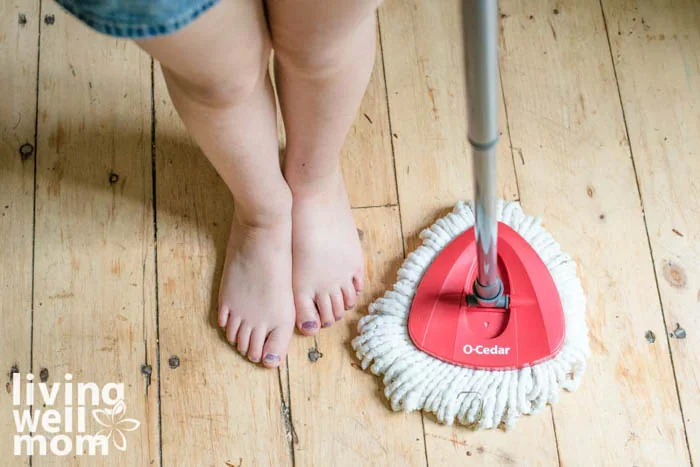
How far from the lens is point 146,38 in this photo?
0.46 metres

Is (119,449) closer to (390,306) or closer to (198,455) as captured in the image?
(198,455)

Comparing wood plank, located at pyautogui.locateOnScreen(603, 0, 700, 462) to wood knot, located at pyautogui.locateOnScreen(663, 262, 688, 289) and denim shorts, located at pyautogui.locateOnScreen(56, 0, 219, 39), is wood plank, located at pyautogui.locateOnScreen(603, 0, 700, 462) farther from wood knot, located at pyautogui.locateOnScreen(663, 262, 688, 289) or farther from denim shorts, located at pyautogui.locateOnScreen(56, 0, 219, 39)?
denim shorts, located at pyautogui.locateOnScreen(56, 0, 219, 39)

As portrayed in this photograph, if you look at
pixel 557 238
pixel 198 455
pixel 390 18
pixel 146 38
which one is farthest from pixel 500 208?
pixel 146 38

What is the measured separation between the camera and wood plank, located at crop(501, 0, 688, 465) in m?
0.87

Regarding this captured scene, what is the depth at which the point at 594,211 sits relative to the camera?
967 mm

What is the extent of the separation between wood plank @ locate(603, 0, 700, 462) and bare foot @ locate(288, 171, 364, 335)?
0.37 m

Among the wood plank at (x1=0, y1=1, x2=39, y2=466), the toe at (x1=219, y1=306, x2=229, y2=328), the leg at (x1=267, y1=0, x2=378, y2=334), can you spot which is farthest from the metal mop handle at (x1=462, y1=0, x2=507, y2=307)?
the wood plank at (x1=0, y1=1, x2=39, y2=466)

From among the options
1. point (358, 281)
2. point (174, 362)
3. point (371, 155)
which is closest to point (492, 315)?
point (358, 281)

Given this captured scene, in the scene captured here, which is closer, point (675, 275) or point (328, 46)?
point (328, 46)

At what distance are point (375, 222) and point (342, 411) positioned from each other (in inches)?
9.3

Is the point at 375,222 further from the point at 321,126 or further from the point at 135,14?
the point at 135,14

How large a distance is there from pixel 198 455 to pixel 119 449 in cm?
9

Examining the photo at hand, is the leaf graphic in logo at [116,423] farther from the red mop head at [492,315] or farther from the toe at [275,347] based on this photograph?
the red mop head at [492,315]

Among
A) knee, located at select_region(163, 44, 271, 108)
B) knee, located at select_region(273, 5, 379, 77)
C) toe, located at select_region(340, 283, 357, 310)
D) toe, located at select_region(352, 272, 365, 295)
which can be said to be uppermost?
knee, located at select_region(273, 5, 379, 77)
